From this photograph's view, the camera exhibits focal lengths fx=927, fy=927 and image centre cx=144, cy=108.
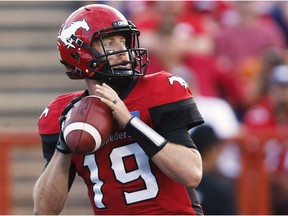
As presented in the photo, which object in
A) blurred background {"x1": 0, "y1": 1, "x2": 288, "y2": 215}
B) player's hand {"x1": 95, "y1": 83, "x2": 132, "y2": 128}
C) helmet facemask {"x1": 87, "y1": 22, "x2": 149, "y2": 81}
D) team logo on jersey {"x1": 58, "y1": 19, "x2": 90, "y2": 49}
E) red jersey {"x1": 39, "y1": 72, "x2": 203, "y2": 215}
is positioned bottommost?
blurred background {"x1": 0, "y1": 1, "x2": 288, "y2": 215}

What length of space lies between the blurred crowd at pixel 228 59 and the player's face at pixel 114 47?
2.77m

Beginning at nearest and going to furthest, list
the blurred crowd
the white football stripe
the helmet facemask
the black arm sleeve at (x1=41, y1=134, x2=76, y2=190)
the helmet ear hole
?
the white football stripe, the helmet facemask, the helmet ear hole, the black arm sleeve at (x1=41, y1=134, x2=76, y2=190), the blurred crowd

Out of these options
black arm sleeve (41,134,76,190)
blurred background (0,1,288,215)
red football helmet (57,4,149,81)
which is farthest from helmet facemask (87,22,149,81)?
blurred background (0,1,288,215)

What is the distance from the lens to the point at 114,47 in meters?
3.74

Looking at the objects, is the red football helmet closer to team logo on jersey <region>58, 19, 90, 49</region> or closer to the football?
team logo on jersey <region>58, 19, 90, 49</region>

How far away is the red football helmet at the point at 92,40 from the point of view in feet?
12.2

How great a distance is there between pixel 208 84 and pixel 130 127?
4.15m

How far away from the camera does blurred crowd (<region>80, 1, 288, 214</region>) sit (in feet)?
23.2

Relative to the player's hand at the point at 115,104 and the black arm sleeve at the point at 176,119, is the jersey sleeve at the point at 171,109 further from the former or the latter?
the player's hand at the point at 115,104

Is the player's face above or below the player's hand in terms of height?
above

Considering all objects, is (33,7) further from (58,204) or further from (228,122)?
(58,204)

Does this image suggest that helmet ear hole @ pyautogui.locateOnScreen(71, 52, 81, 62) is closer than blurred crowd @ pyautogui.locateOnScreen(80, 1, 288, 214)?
Yes

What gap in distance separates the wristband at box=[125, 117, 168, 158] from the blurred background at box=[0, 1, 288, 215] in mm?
2623

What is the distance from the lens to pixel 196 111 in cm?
375
